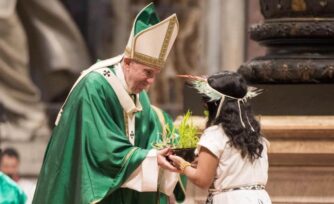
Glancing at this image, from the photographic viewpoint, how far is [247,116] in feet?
29.7

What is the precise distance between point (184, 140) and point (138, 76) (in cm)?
39

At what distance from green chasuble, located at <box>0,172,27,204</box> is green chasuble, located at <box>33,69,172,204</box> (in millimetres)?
1260

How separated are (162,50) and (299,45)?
0.80 metres

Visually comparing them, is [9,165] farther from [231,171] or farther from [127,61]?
[231,171]

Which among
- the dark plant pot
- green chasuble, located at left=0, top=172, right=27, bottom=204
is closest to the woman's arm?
the dark plant pot

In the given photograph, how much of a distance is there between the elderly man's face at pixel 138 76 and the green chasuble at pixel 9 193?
1621mm

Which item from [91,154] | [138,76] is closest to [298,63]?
[138,76]

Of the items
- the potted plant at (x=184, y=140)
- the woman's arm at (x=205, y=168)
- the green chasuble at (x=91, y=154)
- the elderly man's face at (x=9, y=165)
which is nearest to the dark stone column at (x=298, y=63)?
the potted plant at (x=184, y=140)

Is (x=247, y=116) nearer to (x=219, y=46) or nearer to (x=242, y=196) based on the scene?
(x=242, y=196)

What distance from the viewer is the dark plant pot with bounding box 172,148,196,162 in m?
9.31

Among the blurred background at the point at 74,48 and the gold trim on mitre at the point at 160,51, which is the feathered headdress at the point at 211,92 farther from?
the blurred background at the point at 74,48

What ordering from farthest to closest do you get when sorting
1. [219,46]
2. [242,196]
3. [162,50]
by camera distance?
[219,46]
[162,50]
[242,196]

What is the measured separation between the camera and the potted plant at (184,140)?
30.6 ft

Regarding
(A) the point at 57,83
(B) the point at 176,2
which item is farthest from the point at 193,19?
(A) the point at 57,83
